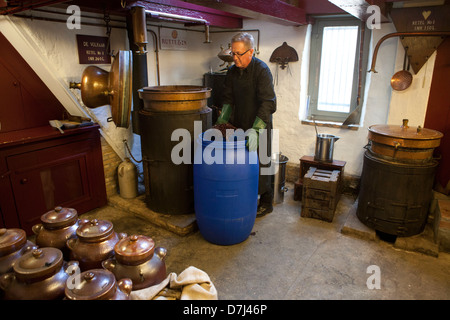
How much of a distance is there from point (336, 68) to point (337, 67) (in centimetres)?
2

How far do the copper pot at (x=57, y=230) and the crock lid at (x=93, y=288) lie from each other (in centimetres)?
67

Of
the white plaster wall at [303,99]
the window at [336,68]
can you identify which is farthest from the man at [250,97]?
the window at [336,68]

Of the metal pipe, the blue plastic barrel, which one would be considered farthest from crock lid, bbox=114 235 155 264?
the metal pipe

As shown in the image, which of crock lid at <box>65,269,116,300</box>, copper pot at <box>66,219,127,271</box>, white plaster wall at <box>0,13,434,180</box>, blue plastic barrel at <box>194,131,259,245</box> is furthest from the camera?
white plaster wall at <box>0,13,434,180</box>

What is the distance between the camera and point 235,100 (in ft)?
13.1

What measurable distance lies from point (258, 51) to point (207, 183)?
289cm

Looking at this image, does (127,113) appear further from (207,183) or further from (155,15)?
(155,15)

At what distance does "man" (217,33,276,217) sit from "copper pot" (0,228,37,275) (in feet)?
6.79

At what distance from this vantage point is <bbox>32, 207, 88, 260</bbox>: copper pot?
2.16 m

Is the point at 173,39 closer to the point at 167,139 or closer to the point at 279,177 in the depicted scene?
the point at 167,139

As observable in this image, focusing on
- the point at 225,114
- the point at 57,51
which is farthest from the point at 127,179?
the point at 57,51

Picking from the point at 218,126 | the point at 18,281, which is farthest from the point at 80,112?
the point at 18,281

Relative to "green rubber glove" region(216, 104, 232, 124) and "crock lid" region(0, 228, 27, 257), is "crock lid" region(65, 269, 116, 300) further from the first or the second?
"green rubber glove" region(216, 104, 232, 124)
